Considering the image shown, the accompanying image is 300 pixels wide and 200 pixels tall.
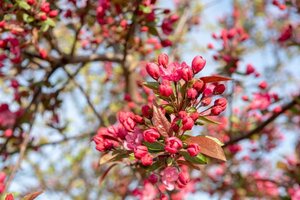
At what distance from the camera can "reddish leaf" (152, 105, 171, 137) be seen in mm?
1818

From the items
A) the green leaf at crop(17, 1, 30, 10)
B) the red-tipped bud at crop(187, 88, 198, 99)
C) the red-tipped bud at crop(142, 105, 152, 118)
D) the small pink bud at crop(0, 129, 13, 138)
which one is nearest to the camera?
the red-tipped bud at crop(187, 88, 198, 99)

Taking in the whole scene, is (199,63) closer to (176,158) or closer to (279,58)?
(176,158)

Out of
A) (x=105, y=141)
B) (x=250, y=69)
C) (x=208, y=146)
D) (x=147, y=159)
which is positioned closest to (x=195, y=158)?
(x=208, y=146)

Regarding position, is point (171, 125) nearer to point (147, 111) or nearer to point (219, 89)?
point (147, 111)

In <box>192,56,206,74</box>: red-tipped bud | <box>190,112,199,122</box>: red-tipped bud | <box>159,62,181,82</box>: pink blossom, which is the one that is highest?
<box>192,56,206,74</box>: red-tipped bud

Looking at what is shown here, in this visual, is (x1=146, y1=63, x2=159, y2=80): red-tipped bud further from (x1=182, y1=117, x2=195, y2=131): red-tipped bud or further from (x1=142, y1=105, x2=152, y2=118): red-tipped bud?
(x1=182, y1=117, x2=195, y2=131): red-tipped bud

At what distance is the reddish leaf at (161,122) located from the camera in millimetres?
1818

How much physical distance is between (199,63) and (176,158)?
1.49 feet

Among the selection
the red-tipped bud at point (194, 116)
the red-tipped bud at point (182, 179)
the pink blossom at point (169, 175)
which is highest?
the red-tipped bud at point (194, 116)

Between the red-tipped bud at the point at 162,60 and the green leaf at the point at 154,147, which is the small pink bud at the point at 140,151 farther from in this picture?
the red-tipped bud at the point at 162,60

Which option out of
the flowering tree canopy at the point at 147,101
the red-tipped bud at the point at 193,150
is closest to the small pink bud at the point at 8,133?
the flowering tree canopy at the point at 147,101

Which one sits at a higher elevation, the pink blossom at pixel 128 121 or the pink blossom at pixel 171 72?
the pink blossom at pixel 171 72

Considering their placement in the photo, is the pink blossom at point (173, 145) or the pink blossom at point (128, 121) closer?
→ the pink blossom at point (173, 145)

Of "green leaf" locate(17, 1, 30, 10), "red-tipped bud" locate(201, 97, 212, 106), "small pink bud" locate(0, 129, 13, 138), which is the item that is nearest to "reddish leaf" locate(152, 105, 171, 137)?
"red-tipped bud" locate(201, 97, 212, 106)
